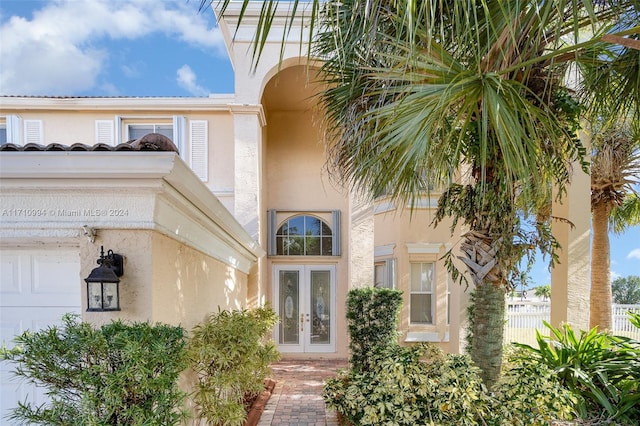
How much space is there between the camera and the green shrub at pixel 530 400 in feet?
13.6

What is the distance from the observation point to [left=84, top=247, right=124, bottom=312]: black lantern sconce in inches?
125

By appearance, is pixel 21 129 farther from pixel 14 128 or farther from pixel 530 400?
pixel 530 400

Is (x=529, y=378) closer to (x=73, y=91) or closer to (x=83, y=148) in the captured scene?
(x=83, y=148)

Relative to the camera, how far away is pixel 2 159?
123 inches

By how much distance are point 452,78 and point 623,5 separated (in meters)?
1.90

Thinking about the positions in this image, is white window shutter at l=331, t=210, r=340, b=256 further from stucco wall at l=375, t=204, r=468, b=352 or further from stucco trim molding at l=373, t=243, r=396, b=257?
stucco wall at l=375, t=204, r=468, b=352

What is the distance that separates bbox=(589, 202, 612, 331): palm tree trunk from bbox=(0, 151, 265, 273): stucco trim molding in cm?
1170

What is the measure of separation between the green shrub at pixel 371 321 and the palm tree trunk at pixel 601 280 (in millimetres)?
6271

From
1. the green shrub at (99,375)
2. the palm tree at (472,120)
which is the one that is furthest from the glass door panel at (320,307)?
the green shrub at (99,375)

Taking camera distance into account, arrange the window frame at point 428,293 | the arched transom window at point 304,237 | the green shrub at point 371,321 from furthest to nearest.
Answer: the arched transom window at point 304,237 → the window frame at point 428,293 → the green shrub at point 371,321

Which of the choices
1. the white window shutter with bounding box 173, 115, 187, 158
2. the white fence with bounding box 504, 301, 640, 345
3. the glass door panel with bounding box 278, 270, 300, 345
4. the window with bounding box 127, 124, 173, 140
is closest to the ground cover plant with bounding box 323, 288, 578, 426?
the glass door panel with bounding box 278, 270, 300, 345

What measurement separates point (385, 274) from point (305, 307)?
292 centimetres

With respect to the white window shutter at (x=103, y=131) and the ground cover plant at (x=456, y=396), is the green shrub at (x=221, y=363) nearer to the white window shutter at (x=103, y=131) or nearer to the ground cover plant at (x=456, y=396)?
the ground cover plant at (x=456, y=396)

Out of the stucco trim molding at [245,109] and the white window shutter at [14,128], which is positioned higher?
the stucco trim molding at [245,109]
